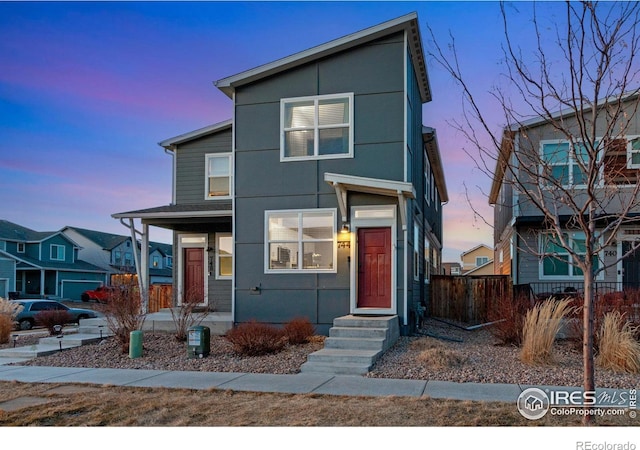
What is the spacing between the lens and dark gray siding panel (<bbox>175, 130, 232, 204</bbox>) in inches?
667

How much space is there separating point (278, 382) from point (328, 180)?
17.1 ft

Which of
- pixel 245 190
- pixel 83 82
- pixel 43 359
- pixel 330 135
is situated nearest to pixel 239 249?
pixel 245 190

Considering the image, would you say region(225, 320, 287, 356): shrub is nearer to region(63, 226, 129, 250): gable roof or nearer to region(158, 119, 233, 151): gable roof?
region(158, 119, 233, 151): gable roof

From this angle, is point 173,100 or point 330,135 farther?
point 173,100

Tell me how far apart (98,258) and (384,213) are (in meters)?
43.0

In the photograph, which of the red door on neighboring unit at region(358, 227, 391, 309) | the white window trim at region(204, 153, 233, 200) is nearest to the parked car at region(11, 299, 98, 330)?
the white window trim at region(204, 153, 233, 200)

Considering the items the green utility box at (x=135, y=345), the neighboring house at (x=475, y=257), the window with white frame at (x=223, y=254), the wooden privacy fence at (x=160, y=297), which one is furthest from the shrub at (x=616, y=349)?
the neighboring house at (x=475, y=257)

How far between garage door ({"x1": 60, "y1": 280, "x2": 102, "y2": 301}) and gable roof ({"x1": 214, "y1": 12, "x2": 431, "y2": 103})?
34392 mm

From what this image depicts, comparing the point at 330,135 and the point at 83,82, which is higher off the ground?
the point at 83,82

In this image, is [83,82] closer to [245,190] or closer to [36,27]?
[36,27]

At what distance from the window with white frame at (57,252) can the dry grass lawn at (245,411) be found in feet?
127

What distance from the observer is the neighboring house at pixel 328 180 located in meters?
12.5

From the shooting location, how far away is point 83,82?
625 inches

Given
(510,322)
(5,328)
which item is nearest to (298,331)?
(510,322)
